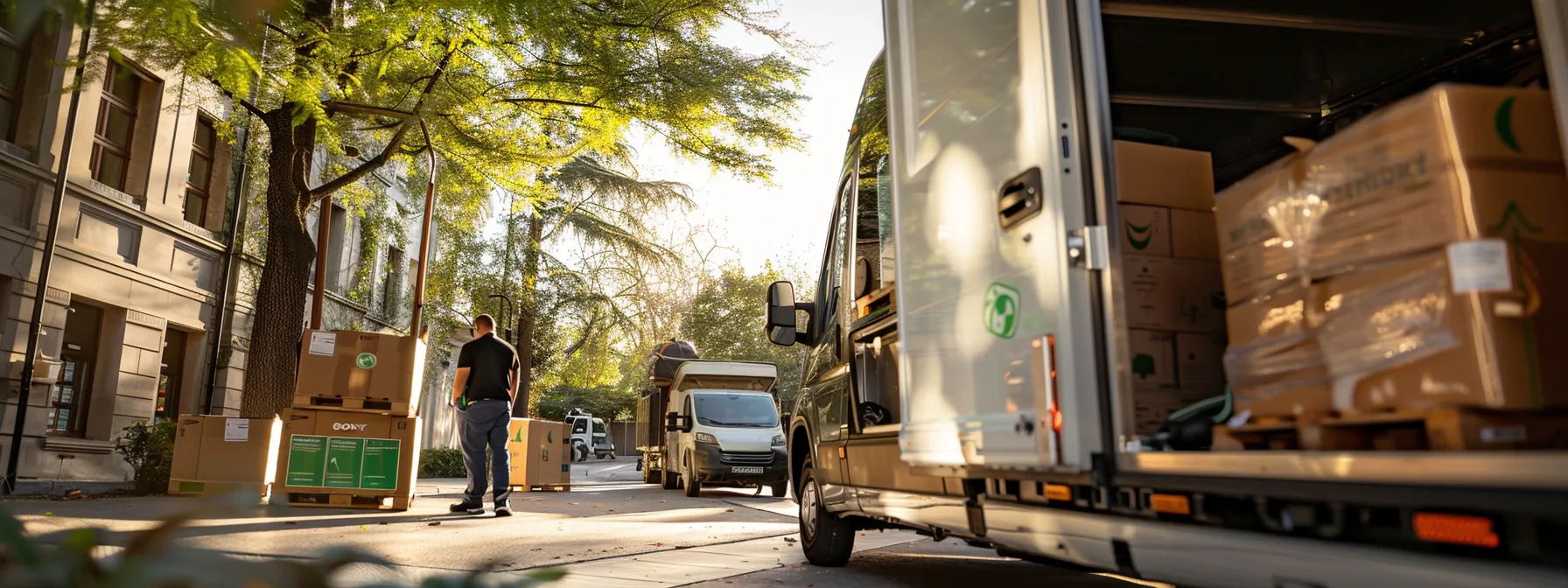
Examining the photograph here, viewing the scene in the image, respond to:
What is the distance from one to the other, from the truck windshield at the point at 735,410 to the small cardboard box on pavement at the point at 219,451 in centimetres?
769

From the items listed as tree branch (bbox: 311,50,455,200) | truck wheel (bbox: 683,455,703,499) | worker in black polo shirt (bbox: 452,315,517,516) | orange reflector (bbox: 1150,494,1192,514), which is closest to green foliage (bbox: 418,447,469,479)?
truck wheel (bbox: 683,455,703,499)

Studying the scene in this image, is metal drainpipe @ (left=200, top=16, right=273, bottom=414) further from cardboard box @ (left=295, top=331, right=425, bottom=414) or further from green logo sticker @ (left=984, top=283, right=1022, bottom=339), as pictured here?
green logo sticker @ (left=984, top=283, right=1022, bottom=339)

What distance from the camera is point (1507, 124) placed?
2.04 m

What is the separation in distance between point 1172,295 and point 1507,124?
113 centimetres

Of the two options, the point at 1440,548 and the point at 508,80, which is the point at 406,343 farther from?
the point at 1440,548

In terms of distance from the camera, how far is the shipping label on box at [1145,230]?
3045 millimetres

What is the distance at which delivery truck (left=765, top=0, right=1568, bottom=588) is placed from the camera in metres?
1.92

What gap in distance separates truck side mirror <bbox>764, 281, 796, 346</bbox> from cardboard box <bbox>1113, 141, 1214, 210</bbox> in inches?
136

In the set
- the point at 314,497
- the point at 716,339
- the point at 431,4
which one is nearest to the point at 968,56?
the point at 431,4

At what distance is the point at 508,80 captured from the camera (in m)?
12.5

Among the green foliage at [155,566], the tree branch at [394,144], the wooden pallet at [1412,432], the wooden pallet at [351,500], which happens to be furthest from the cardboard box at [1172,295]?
the tree branch at [394,144]

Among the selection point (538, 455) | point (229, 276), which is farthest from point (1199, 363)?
point (229, 276)

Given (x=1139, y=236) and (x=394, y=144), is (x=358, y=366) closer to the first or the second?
(x=394, y=144)

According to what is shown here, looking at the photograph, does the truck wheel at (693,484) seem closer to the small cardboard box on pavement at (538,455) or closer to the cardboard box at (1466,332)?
the small cardboard box on pavement at (538,455)
